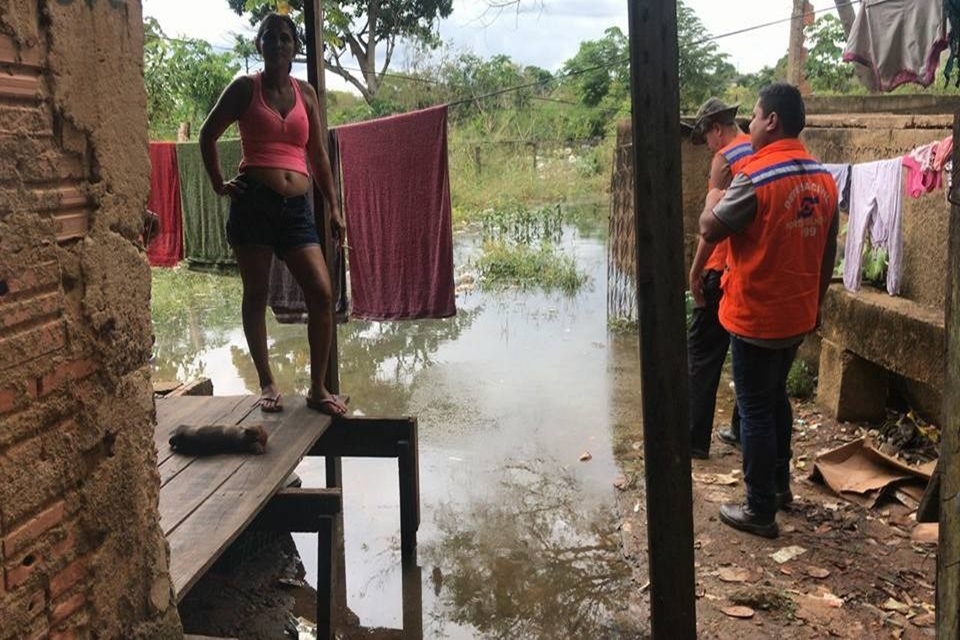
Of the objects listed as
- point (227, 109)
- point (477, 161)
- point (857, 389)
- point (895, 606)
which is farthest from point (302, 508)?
point (477, 161)

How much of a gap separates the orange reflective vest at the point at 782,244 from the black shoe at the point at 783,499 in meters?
0.96

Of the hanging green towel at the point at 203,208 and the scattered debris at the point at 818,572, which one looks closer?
the scattered debris at the point at 818,572

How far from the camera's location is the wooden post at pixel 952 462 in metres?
2.13

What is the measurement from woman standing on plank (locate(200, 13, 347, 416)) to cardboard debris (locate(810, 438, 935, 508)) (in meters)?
2.69

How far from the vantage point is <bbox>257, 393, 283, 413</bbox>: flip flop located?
405 centimetres

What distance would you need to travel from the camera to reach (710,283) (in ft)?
15.1

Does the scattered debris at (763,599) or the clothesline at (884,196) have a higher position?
the clothesline at (884,196)

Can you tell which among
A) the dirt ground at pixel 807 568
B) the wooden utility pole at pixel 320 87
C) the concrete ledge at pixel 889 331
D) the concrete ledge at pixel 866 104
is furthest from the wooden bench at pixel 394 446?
the concrete ledge at pixel 866 104

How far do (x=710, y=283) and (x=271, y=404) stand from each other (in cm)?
243

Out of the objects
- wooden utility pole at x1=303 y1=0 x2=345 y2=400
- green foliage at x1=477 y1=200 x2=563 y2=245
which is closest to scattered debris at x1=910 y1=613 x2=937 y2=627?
wooden utility pole at x1=303 y1=0 x2=345 y2=400

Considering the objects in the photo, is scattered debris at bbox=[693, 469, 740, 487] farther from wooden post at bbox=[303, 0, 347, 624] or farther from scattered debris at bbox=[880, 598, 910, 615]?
wooden post at bbox=[303, 0, 347, 624]

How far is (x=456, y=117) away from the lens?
64.7 feet

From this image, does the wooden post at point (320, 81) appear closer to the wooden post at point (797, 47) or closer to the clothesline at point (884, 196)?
the clothesline at point (884, 196)

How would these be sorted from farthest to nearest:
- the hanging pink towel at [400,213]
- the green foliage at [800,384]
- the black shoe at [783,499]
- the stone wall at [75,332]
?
1. the green foliage at [800,384]
2. the hanging pink towel at [400,213]
3. the black shoe at [783,499]
4. the stone wall at [75,332]
